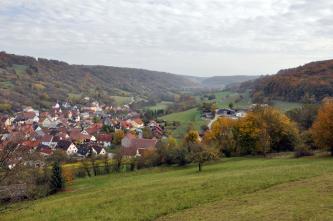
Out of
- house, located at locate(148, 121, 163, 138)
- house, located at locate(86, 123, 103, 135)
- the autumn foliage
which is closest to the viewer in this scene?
the autumn foliage

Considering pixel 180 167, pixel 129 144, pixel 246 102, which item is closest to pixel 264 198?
pixel 180 167

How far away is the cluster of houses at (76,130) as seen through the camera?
8409 centimetres

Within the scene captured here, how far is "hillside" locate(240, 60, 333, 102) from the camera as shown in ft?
375

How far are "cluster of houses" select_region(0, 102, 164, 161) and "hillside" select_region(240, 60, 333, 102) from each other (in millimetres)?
42804

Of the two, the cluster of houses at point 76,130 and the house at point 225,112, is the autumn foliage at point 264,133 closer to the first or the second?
the cluster of houses at point 76,130

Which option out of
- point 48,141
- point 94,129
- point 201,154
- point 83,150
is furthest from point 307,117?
point 94,129

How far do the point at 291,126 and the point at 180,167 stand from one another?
16441 mm

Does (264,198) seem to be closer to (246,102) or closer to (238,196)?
(238,196)

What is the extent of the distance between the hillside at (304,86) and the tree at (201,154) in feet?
219

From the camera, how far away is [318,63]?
154m

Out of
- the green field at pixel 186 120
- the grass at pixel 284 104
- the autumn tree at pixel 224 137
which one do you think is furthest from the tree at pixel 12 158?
the grass at pixel 284 104

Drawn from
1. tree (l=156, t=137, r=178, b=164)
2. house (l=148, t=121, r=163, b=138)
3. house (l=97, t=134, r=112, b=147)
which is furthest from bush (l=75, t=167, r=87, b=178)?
house (l=148, t=121, r=163, b=138)

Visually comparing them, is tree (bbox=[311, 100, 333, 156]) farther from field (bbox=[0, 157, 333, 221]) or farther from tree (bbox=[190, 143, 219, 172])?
tree (bbox=[190, 143, 219, 172])

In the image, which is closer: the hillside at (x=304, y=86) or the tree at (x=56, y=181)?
the tree at (x=56, y=181)
